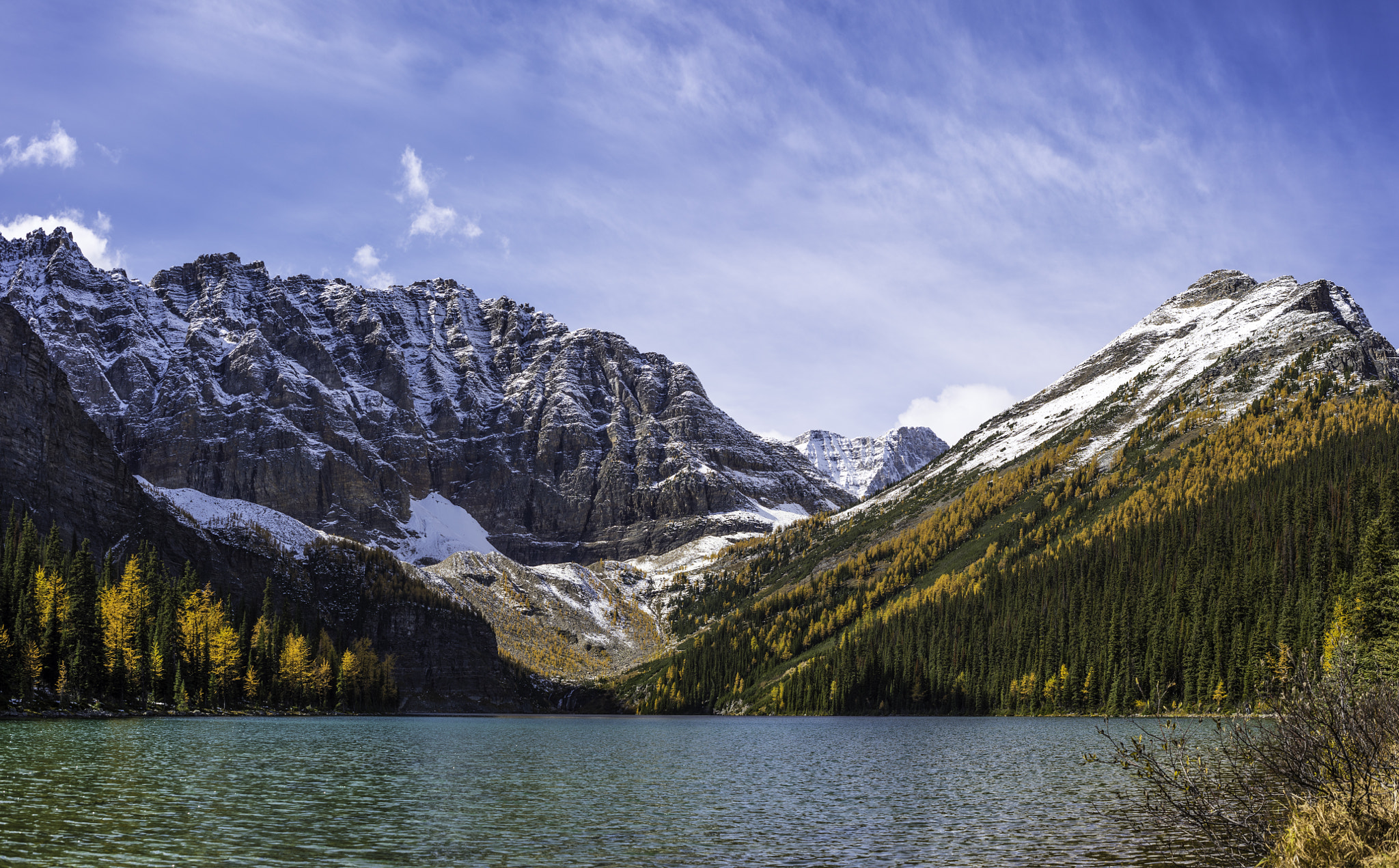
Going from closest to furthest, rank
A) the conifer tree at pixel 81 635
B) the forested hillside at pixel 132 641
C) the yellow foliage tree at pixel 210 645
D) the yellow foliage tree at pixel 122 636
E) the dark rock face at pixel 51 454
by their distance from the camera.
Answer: the forested hillside at pixel 132 641
the conifer tree at pixel 81 635
the yellow foliage tree at pixel 122 636
the yellow foliage tree at pixel 210 645
the dark rock face at pixel 51 454

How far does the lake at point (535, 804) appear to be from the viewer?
2895 cm

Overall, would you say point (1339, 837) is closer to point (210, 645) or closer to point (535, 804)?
point (535, 804)

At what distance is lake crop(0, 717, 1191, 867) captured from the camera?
29.0m

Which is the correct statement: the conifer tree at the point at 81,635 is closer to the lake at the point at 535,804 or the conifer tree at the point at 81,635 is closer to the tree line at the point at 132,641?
the tree line at the point at 132,641

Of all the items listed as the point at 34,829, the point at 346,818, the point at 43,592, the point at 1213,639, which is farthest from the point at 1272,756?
the point at 1213,639

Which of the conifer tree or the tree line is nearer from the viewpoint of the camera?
the tree line

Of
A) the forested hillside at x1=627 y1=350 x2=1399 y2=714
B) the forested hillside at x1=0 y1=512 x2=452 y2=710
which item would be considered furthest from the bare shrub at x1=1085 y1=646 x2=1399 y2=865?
the forested hillside at x1=0 y1=512 x2=452 y2=710

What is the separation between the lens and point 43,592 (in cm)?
10112

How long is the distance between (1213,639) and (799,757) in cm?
8683

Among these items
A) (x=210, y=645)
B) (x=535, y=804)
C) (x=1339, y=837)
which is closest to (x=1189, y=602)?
(x=535, y=804)

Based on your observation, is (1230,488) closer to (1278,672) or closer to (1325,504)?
(1325,504)

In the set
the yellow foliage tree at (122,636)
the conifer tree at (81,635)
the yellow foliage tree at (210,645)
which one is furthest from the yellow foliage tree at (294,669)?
the conifer tree at (81,635)

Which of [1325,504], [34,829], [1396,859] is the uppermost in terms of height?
[1325,504]

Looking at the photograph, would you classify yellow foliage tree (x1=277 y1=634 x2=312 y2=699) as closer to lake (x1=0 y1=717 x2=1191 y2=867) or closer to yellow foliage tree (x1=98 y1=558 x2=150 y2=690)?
yellow foliage tree (x1=98 y1=558 x2=150 y2=690)
